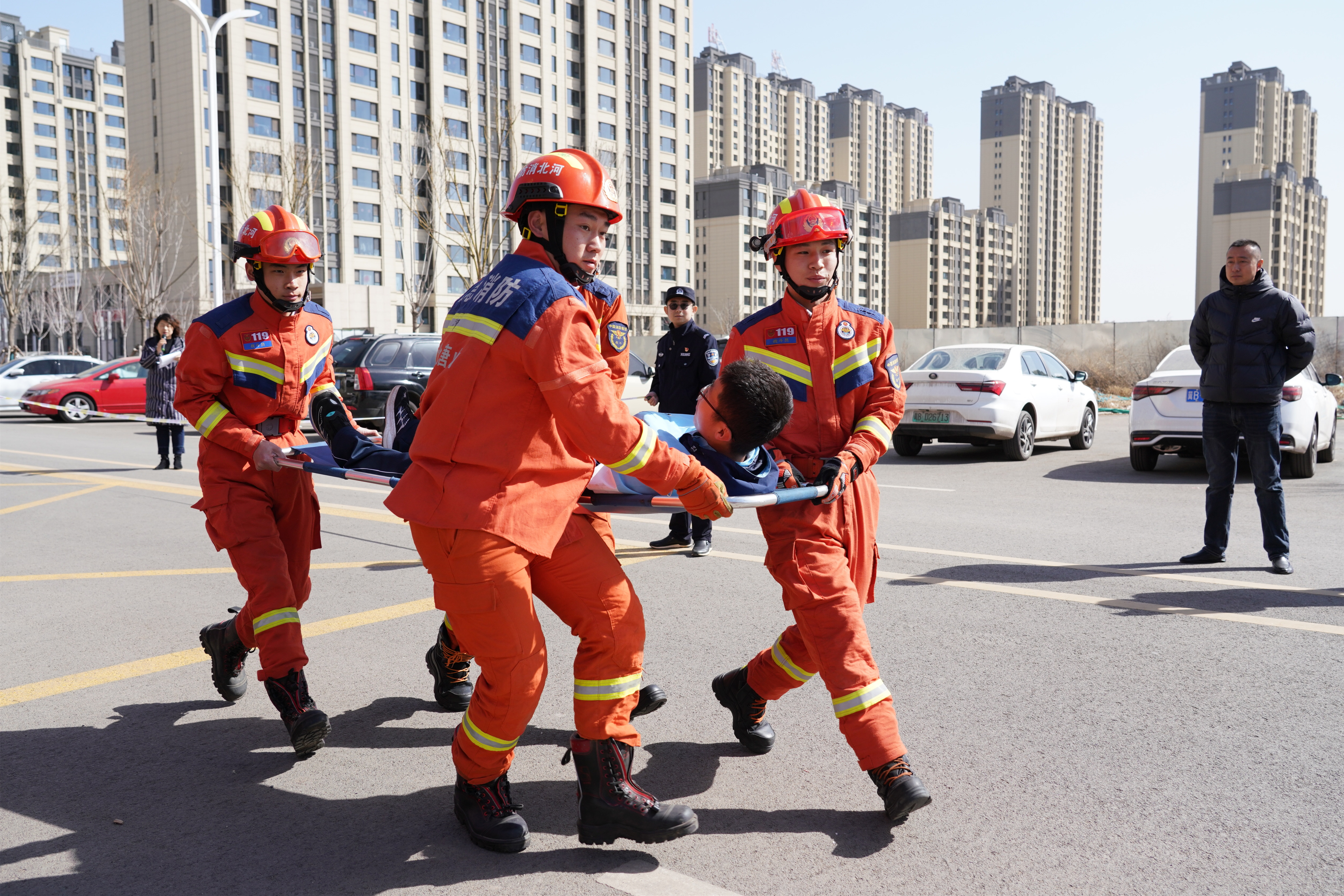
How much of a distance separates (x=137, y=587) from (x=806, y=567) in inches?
198

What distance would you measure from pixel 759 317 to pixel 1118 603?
3.46 m

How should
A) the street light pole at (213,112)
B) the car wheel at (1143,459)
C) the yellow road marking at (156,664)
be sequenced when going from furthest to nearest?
the street light pole at (213,112) < the car wheel at (1143,459) < the yellow road marking at (156,664)

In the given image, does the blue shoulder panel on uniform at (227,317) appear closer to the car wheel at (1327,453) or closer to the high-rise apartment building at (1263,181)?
the car wheel at (1327,453)

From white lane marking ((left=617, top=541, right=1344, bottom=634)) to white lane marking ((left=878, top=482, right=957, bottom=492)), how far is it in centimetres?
429

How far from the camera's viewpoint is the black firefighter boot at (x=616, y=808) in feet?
10.1

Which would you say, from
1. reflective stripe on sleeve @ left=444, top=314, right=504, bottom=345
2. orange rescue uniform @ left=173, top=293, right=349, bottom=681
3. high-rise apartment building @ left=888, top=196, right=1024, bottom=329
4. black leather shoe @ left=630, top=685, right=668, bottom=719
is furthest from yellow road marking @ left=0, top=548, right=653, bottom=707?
high-rise apartment building @ left=888, top=196, right=1024, bottom=329

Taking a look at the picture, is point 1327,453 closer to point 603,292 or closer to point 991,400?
point 991,400

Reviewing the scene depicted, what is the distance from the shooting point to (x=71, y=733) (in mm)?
4094

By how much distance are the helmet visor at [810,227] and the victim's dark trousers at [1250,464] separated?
15.0 ft

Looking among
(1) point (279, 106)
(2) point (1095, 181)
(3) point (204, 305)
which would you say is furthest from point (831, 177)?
(3) point (204, 305)

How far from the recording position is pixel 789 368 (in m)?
3.64

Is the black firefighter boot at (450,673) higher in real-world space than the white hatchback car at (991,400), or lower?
lower

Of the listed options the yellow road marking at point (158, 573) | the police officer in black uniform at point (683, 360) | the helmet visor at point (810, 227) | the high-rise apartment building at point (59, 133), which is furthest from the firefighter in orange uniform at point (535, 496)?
the high-rise apartment building at point (59, 133)

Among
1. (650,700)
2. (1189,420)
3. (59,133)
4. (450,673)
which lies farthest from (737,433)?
(59,133)
